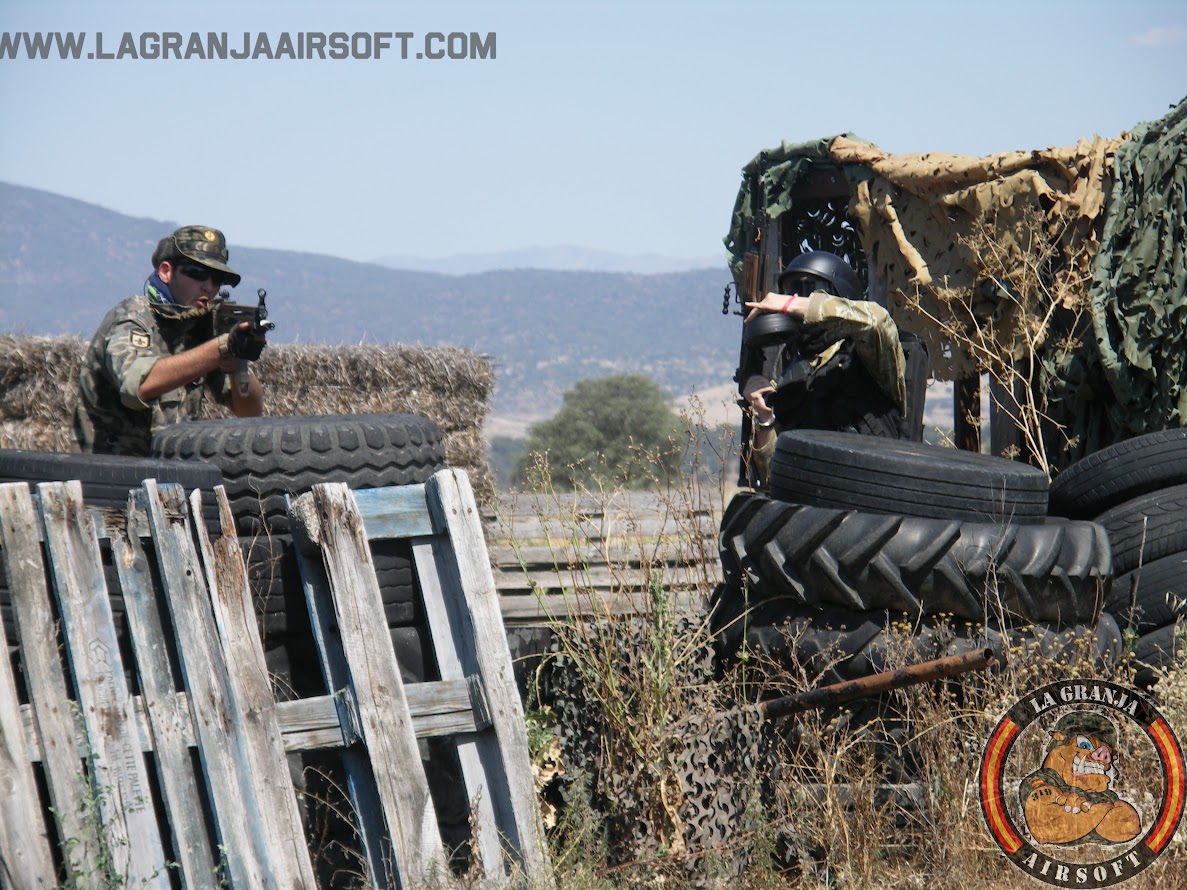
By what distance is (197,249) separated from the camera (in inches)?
227

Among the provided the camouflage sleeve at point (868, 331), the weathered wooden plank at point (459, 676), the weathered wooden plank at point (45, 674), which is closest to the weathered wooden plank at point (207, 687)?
the weathered wooden plank at point (45, 674)

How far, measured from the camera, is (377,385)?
1210 cm

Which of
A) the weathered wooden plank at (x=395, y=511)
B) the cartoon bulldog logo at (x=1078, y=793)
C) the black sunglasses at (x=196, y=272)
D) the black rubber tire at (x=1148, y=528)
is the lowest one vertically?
the cartoon bulldog logo at (x=1078, y=793)

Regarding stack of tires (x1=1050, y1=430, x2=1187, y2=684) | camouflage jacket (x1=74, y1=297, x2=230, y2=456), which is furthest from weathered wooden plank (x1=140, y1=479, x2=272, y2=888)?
stack of tires (x1=1050, y1=430, x2=1187, y2=684)

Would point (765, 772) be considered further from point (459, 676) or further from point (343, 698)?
point (343, 698)

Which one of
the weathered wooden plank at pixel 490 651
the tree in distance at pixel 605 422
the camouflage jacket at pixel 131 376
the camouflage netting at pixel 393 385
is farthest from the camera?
the tree in distance at pixel 605 422

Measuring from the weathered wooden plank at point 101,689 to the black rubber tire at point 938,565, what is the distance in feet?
7.54

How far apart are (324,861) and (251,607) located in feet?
3.02

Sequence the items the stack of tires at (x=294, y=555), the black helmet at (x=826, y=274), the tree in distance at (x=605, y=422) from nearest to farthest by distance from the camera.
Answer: the stack of tires at (x=294, y=555), the black helmet at (x=826, y=274), the tree in distance at (x=605, y=422)

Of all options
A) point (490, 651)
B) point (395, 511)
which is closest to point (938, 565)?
point (490, 651)

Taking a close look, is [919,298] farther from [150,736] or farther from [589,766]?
[150,736]

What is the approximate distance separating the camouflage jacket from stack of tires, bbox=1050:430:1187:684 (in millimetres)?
4230

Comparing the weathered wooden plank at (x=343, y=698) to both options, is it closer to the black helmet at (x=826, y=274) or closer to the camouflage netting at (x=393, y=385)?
the black helmet at (x=826, y=274)

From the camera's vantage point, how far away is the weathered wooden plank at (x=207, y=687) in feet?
11.8
